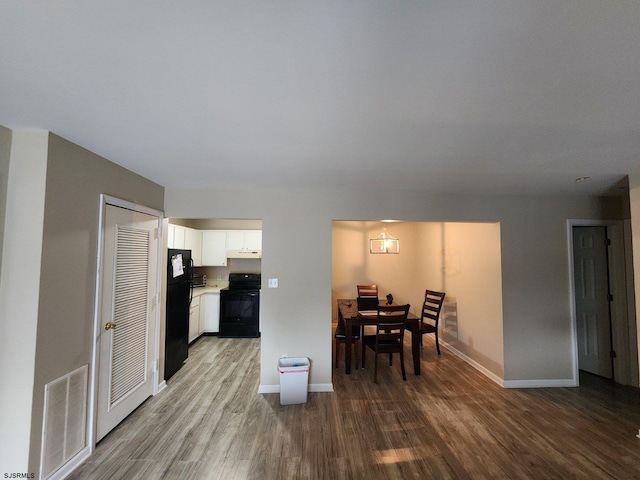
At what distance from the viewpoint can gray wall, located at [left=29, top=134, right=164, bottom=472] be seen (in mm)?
1683

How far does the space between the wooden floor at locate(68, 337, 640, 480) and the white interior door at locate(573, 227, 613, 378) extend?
43 centimetres

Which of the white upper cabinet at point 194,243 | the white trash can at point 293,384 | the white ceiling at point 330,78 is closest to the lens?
the white ceiling at point 330,78

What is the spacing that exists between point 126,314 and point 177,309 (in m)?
0.99

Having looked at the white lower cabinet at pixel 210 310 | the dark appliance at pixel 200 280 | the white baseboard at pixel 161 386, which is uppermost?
the dark appliance at pixel 200 280

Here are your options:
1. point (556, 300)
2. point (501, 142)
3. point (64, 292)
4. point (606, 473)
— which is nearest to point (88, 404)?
point (64, 292)

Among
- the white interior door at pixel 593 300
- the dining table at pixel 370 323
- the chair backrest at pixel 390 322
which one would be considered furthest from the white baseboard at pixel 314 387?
the white interior door at pixel 593 300

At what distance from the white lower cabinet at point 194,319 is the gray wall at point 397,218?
214 cm

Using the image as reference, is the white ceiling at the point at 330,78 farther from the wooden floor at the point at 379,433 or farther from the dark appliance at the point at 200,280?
the dark appliance at the point at 200,280

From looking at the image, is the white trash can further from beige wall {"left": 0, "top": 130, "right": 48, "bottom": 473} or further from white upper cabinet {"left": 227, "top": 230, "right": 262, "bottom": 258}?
white upper cabinet {"left": 227, "top": 230, "right": 262, "bottom": 258}

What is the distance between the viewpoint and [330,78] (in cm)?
118

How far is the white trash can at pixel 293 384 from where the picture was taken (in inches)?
109

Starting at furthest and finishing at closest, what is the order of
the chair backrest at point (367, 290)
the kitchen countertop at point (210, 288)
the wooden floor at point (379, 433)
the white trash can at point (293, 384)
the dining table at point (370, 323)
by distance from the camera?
the chair backrest at point (367, 290) → the kitchen countertop at point (210, 288) → the dining table at point (370, 323) → the white trash can at point (293, 384) → the wooden floor at point (379, 433)

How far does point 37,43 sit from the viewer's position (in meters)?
0.99

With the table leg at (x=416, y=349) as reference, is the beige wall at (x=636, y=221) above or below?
above
